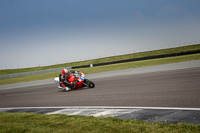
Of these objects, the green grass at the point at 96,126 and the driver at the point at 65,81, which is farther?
the driver at the point at 65,81

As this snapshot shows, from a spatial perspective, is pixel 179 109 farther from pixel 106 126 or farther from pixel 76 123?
pixel 76 123

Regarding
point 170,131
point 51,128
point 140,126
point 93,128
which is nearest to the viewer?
Answer: point 170,131

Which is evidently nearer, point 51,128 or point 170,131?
point 170,131

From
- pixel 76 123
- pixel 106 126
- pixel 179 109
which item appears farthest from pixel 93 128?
pixel 179 109

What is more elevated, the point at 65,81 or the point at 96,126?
the point at 65,81

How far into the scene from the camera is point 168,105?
224 inches

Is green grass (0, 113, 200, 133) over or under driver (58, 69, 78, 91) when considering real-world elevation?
under

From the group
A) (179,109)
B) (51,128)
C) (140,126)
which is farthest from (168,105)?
(51,128)

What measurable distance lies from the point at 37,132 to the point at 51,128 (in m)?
0.33

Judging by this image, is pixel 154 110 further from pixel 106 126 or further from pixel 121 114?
pixel 106 126

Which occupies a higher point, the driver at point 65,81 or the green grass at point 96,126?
the driver at point 65,81

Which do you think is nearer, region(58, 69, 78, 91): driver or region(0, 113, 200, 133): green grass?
region(0, 113, 200, 133): green grass

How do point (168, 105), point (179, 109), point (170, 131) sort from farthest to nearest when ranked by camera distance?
point (168, 105) → point (179, 109) → point (170, 131)

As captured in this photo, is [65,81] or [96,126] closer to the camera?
[96,126]
